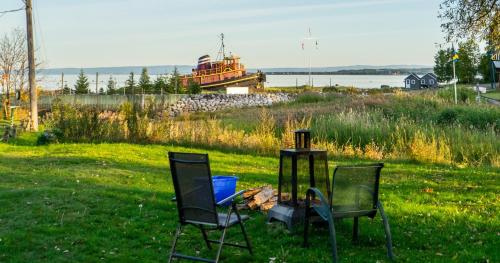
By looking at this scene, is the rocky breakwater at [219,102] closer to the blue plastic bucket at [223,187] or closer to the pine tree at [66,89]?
the pine tree at [66,89]

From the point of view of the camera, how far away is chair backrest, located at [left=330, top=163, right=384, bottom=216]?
523cm

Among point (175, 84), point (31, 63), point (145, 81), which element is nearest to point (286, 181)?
point (31, 63)

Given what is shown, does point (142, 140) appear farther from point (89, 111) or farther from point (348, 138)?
point (348, 138)

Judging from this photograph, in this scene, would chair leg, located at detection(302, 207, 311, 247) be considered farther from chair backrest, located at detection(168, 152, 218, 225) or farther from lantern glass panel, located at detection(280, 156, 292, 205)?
chair backrest, located at detection(168, 152, 218, 225)

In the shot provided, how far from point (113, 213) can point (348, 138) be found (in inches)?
362

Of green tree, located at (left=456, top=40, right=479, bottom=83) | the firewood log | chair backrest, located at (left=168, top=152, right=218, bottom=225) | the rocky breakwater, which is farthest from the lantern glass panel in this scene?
green tree, located at (left=456, top=40, right=479, bottom=83)

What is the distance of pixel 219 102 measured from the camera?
42750 millimetres

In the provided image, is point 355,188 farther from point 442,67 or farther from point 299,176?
point 442,67

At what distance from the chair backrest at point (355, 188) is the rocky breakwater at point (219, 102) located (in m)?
33.0

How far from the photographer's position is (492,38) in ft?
35.9

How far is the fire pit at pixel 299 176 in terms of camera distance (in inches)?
235

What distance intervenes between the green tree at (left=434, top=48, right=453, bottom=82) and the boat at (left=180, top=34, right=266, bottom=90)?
24919 mm

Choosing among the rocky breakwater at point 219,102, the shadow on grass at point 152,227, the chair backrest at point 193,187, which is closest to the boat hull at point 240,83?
the rocky breakwater at point 219,102

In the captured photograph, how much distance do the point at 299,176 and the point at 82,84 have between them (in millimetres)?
40762
